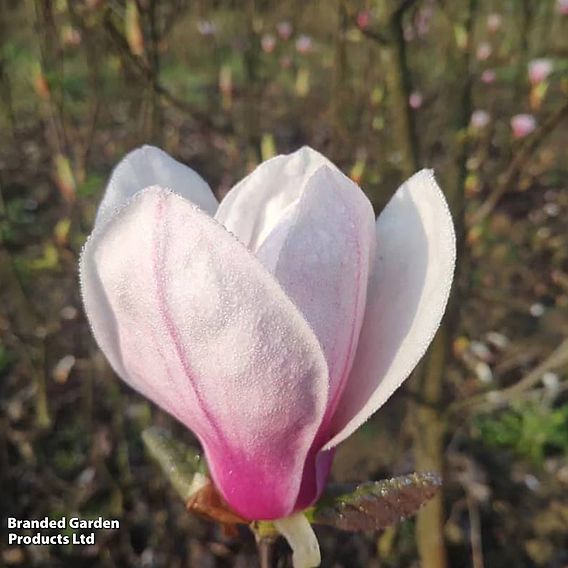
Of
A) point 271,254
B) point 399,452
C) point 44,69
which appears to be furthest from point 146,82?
point 399,452

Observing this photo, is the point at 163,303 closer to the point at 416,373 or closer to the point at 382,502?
the point at 382,502

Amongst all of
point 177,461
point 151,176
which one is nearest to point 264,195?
point 151,176

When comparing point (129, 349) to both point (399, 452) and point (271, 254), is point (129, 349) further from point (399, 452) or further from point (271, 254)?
point (399, 452)

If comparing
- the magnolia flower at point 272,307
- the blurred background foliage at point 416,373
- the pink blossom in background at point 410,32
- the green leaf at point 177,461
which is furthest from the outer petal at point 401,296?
the pink blossom in background at point 410,32

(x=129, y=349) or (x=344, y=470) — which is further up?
(x=129, y=349)

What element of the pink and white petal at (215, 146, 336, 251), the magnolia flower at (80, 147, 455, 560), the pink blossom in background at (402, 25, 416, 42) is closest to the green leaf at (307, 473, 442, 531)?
the magnolia flower at (80, 147, 455, 560)
